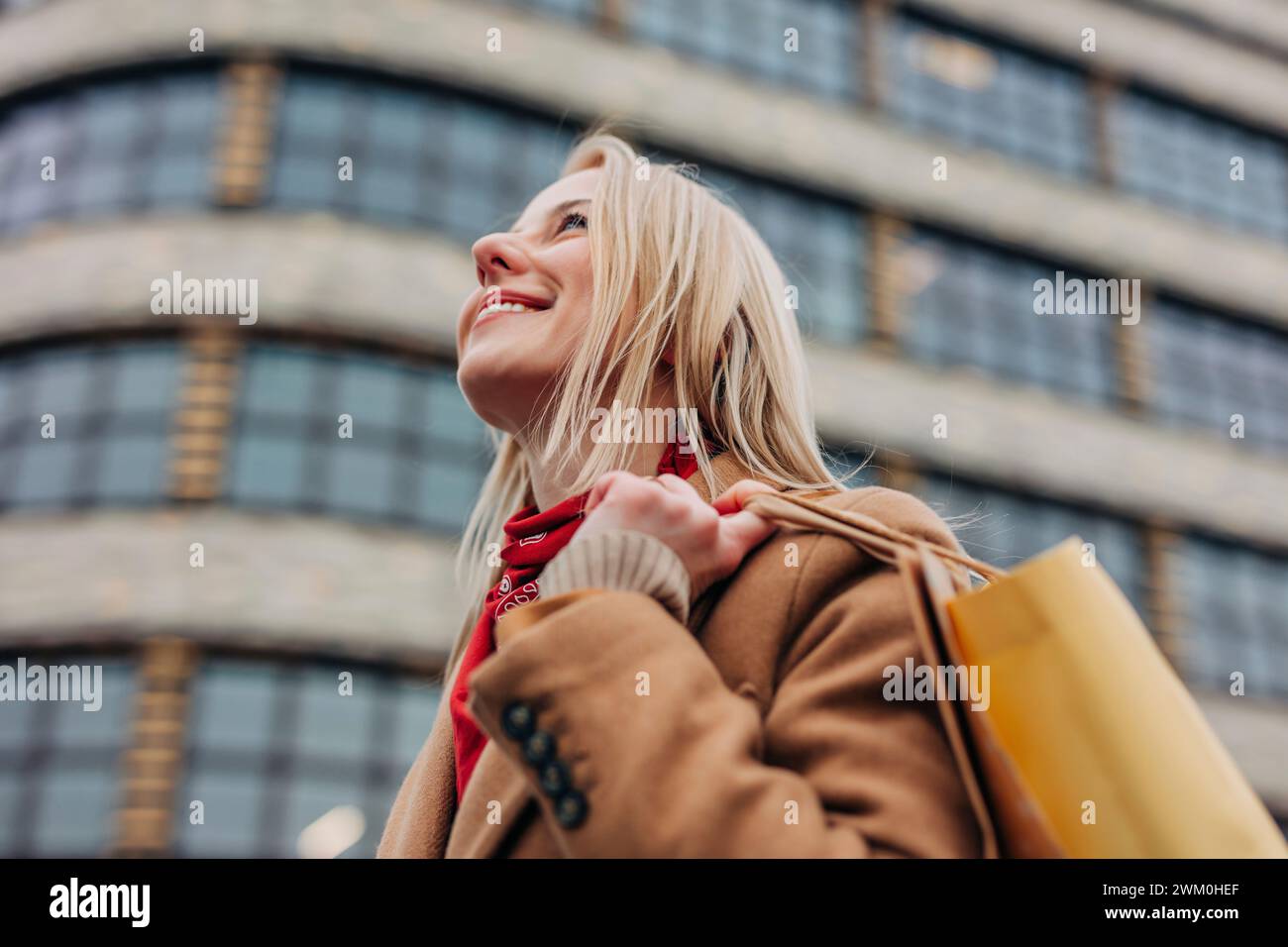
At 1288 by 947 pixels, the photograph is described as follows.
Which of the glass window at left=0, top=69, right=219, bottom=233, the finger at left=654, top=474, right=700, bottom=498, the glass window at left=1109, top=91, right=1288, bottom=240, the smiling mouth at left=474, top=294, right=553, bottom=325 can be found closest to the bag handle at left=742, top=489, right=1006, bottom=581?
the finger at left=654, top=474, right=700, bottom=498

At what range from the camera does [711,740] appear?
195 centimetres

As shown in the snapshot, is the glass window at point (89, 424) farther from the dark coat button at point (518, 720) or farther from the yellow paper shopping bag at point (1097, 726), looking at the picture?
the yellow paper shopping bag at point (1097, 726)

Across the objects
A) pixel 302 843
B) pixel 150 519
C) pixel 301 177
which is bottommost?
pixel 302 843

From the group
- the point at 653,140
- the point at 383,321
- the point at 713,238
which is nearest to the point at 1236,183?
the point at 653,140

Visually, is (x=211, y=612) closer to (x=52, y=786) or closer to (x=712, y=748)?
(x=52, y=786)

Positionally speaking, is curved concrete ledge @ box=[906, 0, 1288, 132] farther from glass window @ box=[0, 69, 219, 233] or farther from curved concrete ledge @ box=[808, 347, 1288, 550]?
glass window @ box=[0, 69, 219, 233]

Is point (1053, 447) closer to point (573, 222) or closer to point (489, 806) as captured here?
point (573, 222)

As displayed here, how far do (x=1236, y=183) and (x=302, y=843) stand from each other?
70.2 ft

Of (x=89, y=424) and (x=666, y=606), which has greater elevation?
(x=89, y=424)

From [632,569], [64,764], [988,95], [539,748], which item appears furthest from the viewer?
[988,95]

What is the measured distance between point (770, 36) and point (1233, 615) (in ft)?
41.0

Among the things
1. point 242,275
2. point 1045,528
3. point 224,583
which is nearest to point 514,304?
point 224,583

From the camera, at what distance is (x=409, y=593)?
674 inches

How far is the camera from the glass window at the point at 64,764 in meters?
15.5
